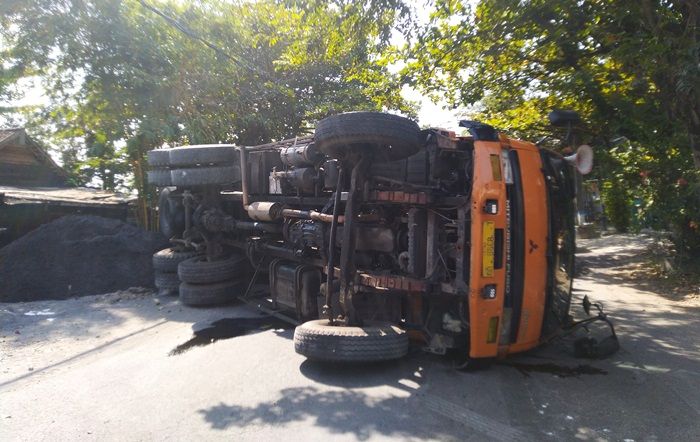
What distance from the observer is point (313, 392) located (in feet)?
13.1

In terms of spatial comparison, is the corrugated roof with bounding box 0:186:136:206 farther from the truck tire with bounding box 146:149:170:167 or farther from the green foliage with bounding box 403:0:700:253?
the green foliage with bounding box 403:0:700:253

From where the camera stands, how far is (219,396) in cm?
392

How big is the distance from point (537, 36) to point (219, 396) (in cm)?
731

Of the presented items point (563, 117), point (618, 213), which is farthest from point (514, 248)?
Result: point (618, 213)

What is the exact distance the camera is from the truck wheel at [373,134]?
430 centimetres

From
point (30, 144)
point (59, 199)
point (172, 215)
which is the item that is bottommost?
point (172, 215)

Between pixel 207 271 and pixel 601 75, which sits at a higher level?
pixel 601 75

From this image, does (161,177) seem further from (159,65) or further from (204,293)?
(159,65)

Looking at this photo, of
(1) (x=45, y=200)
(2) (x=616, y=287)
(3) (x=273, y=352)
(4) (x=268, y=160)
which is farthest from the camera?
(1) (x=45, y=200)

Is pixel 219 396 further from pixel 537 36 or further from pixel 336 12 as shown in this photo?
pixel 537 36

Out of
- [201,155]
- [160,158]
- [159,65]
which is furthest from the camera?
[159,65]

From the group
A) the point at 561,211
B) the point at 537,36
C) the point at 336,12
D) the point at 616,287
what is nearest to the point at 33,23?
the point at 336,12

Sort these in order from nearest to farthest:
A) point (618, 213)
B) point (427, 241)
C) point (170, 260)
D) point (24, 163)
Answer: point (427, 241) < point (170, 260) < point (24, 163) < point (618, 213)

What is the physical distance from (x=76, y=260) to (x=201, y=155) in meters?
3.59
